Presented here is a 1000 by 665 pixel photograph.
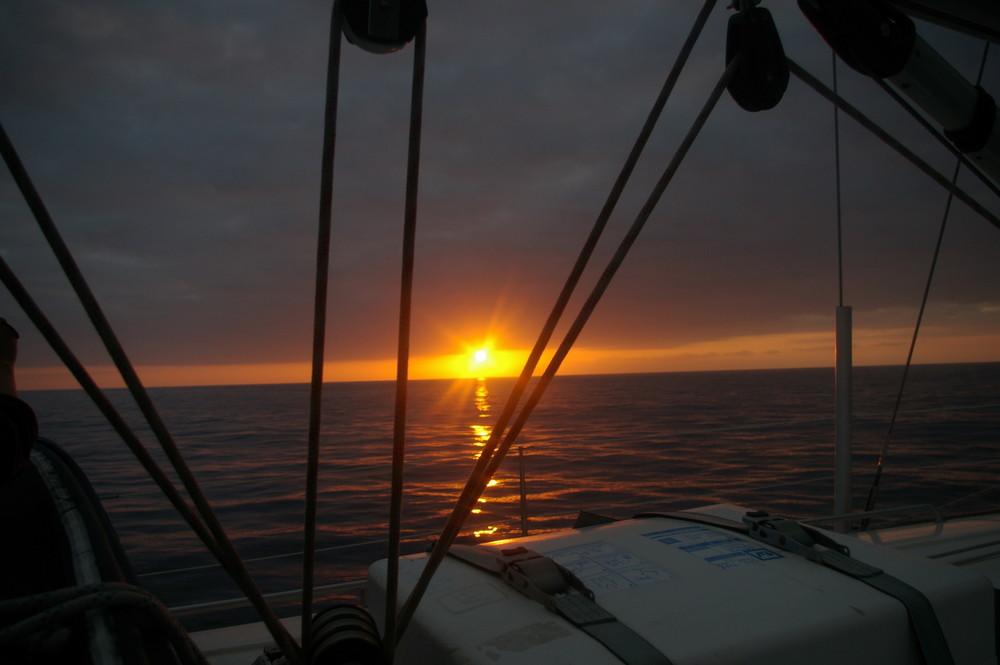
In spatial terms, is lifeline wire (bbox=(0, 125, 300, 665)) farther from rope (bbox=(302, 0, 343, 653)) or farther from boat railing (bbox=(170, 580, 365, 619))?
boat railing (bbox=(170, 580, 365, 619))

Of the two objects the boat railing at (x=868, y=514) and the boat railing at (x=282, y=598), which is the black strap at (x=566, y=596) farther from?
the boat railing at (x=868, y=514)

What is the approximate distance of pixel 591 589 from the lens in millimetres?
1467

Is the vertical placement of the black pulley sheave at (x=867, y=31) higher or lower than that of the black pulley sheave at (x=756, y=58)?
higher

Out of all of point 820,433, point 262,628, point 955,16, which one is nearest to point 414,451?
point 820,433

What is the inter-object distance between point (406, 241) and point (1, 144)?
0.64 metres

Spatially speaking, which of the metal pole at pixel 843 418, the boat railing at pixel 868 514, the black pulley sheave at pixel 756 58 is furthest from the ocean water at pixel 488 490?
the black pulley sheave at pixel 756 58

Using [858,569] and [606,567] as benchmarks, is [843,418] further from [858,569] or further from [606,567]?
[606,567]

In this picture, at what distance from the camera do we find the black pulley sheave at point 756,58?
5.71 feet

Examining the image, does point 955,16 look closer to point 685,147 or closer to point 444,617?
point 685,147

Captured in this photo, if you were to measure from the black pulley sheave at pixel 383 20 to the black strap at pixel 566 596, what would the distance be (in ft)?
3.88

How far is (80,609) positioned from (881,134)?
2.47 meters

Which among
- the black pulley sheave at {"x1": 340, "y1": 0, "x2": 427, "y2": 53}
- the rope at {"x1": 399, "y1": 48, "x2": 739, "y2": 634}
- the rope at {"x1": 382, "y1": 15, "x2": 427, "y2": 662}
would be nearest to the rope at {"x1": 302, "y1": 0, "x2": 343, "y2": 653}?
the black pulley sheave at {"x1": 340, "y1": 0, "x2": 427, "y2": 53}

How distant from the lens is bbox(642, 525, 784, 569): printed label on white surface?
64.4 inches

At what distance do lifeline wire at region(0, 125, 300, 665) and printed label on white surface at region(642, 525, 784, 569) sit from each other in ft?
3.49
